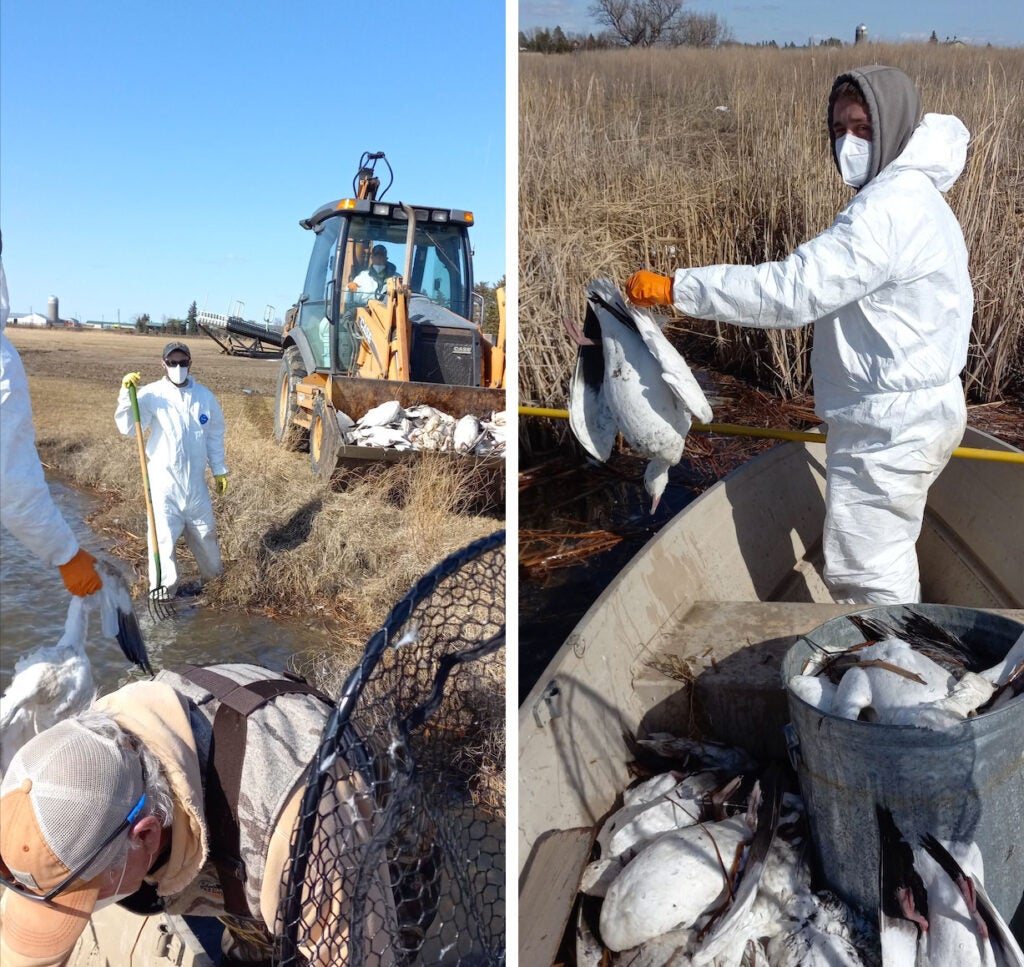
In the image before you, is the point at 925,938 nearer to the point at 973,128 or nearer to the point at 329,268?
the point at 973,128

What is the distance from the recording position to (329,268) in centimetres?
748

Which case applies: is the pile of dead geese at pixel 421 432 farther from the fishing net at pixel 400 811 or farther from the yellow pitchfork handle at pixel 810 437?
the fishing net at pixel 400 811

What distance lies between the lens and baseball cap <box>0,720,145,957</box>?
4.01ft

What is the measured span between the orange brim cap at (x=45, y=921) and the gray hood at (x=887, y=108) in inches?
95.6

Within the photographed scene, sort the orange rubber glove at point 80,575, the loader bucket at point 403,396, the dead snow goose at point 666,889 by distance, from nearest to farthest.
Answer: the dead snow goose at point 666,889 < the orange rubber glove at point 80,575 < the loader bucket at point 403,396

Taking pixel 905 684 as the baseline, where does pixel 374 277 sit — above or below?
above

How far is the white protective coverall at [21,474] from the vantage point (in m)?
2.27

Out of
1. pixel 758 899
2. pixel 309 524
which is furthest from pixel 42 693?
pixel 309 524

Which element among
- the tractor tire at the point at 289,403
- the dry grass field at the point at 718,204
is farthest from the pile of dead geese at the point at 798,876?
the tractor tire at the point at 289,403

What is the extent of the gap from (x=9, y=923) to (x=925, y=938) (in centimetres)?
140

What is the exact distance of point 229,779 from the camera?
56.3 inches

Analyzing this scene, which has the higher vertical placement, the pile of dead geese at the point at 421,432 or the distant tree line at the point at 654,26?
the distant tree line at the point at 654,26

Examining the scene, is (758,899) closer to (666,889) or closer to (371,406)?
(666,889)

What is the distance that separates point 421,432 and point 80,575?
4094 mm
